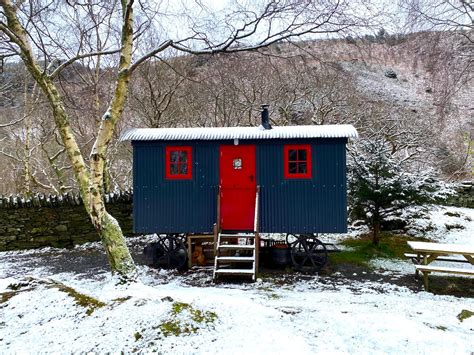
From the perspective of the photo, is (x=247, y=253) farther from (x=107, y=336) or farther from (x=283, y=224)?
(x=107, y=336)

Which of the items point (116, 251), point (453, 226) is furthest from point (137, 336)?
point (453, 226)

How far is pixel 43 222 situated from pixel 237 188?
22.7 feet

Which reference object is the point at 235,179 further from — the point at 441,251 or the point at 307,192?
the point at 441,251

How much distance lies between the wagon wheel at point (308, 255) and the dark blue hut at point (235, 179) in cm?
46

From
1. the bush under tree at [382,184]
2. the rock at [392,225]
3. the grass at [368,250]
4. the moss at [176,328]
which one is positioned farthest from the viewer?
the rock at [392,225]

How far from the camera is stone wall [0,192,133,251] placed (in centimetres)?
1180

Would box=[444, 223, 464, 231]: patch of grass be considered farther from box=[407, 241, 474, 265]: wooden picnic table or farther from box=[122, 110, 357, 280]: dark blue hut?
box=[122, 110, 357, 280]: dark blue hut

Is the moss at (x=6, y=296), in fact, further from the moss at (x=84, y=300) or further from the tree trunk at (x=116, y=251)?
the tree trunk at (x=116, y=251)

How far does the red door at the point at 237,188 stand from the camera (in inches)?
367

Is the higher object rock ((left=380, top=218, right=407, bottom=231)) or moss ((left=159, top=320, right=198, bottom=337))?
rock ((left=380, top=218, right=407, bottom=231))

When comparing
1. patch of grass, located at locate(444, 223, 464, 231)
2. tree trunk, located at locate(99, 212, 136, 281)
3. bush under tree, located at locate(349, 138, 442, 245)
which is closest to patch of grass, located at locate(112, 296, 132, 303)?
tree trunk, located at locate(99, 212, 136, 281)

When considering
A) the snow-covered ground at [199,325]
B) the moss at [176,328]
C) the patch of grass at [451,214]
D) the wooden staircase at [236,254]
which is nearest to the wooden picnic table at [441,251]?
the snow-covered ground at [199,325]

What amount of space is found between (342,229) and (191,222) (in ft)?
12.1

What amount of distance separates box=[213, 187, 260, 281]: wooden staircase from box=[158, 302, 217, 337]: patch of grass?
3789mm
